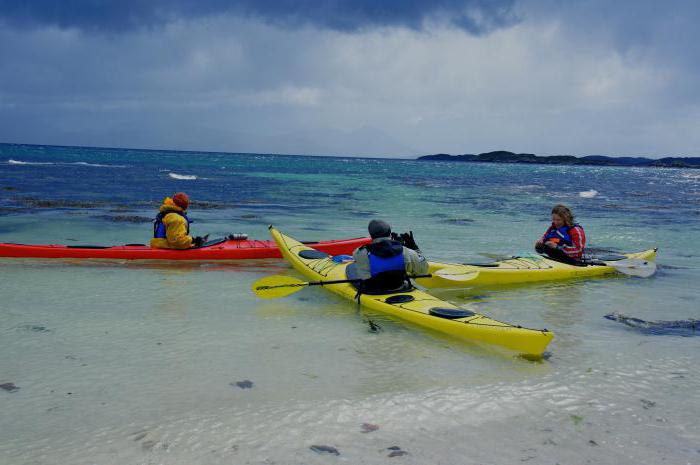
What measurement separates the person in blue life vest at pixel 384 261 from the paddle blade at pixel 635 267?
4141 millimetres

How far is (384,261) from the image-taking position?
251 inches

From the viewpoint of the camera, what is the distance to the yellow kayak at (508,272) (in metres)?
7.71

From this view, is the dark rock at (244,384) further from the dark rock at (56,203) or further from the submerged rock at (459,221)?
the dark rock at (56,203)

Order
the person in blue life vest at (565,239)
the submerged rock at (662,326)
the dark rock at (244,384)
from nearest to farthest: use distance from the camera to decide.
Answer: the dark rock at (244,384)
the submerged rock at (662,326)
the person in blue life vest at (565,239)

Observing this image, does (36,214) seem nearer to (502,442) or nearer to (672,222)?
(502,442)

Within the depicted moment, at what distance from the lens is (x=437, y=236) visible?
45.5 ft

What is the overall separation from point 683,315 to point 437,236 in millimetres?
7338

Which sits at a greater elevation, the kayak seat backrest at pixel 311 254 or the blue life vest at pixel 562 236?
the blue life vest at pixel 562 236

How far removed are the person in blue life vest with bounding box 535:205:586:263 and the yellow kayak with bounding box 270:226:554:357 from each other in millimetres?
3539

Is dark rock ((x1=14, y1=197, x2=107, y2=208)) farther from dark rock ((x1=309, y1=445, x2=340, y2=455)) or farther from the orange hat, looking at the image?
dark rock ((x1=309, y1=445, x2=340, y2=455))

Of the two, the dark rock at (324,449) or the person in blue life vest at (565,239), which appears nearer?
the dark rock at (324,449)

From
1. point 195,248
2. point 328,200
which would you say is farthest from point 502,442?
point 328,200

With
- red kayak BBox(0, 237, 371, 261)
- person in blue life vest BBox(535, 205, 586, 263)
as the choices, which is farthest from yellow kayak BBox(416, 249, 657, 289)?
red kayak BBox(0, 237, 371, 261)

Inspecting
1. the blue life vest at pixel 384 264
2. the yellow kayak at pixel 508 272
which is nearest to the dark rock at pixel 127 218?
the yellow kayak at pixel 508 272
